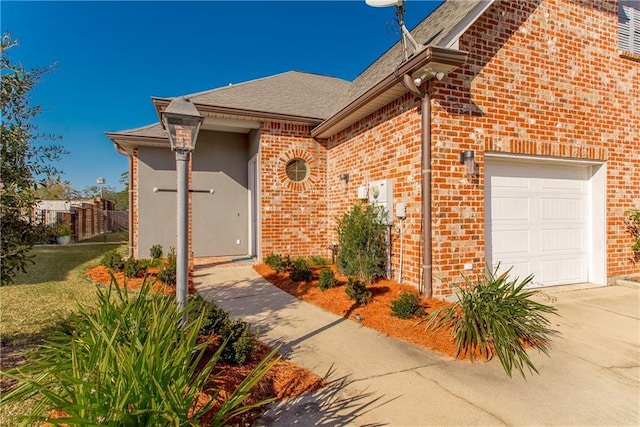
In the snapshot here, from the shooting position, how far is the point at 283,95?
389 inches

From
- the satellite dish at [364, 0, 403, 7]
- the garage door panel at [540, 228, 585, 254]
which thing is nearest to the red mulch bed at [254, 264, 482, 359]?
the garage door panel at [540, 228, 585, 254]

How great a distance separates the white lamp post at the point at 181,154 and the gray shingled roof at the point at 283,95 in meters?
5.13

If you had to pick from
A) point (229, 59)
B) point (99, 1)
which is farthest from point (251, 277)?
point (229, 59)

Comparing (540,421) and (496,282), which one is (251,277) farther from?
(540,421)

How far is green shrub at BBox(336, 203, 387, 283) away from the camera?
240 inches

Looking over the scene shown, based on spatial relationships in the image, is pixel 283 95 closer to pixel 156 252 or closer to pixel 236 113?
pixel 236 113

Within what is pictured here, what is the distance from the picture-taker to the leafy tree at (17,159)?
9.20 ft

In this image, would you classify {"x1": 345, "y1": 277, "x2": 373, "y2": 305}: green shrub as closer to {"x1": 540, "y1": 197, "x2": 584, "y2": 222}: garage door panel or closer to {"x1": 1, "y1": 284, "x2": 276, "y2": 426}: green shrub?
{"x1": 1, "y1": 284, "x2": 276, "y2": 426}: green shrub

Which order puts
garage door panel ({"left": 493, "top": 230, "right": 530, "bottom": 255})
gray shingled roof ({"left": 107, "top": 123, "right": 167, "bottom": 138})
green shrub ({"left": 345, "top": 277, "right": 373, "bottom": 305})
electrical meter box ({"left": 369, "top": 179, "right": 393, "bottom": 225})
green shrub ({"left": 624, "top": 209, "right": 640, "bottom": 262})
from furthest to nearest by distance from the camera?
gray shingled roof ({"left": 107, "top": 123, "right": 167, "bottom": 138})
green shrub ({"left": 624, "top": 209, "right": 640, "bottom": 262})
electrical meter box ({"left": 369, "top": 179, "right": 393, "bottom": 225})
garage door panel ({"left": 493, "top": 230, "right": 530, "bottom": 255})
green shrub ({"left": 345, "top": 277, "right": 373, "bottom": 305})

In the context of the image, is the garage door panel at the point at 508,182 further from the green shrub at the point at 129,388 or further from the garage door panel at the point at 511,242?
the green shrub at the point at 129,388

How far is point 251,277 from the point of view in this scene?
7168mm

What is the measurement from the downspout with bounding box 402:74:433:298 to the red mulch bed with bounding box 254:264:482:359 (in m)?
0.39

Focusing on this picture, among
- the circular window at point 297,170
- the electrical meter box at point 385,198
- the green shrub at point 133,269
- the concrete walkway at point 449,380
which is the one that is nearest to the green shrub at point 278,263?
the circular window at point 297,170

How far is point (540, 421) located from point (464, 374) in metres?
0.71
